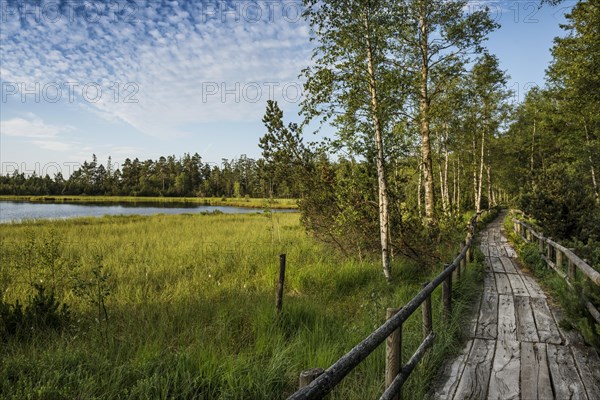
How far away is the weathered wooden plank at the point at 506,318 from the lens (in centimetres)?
497

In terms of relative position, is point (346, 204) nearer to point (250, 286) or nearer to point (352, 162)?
point (352, 162)

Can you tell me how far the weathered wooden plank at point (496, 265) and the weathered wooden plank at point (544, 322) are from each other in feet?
10.1

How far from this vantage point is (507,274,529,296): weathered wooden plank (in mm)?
7223

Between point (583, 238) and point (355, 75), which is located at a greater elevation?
point (355, 75)

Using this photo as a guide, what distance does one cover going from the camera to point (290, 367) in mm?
4004

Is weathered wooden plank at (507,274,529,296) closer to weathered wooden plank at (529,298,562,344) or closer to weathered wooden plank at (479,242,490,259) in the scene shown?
weathered wooden plank at (529,298,562,344)

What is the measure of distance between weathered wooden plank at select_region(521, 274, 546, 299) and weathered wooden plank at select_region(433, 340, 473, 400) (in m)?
3.83

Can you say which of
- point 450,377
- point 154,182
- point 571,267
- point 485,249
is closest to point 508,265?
point 485,249

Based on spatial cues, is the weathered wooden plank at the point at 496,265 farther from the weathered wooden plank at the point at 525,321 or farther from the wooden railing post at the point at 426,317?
the wooden railing post at the point at 426,317

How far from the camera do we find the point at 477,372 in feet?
12.7

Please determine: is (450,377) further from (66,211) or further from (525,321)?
(66,211)

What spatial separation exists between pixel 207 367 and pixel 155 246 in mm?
11605

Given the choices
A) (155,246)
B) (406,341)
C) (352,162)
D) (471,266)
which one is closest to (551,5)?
(352,162)

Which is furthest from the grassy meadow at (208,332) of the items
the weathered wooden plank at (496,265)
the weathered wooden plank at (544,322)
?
the weathered wooden plank at (496,265)
